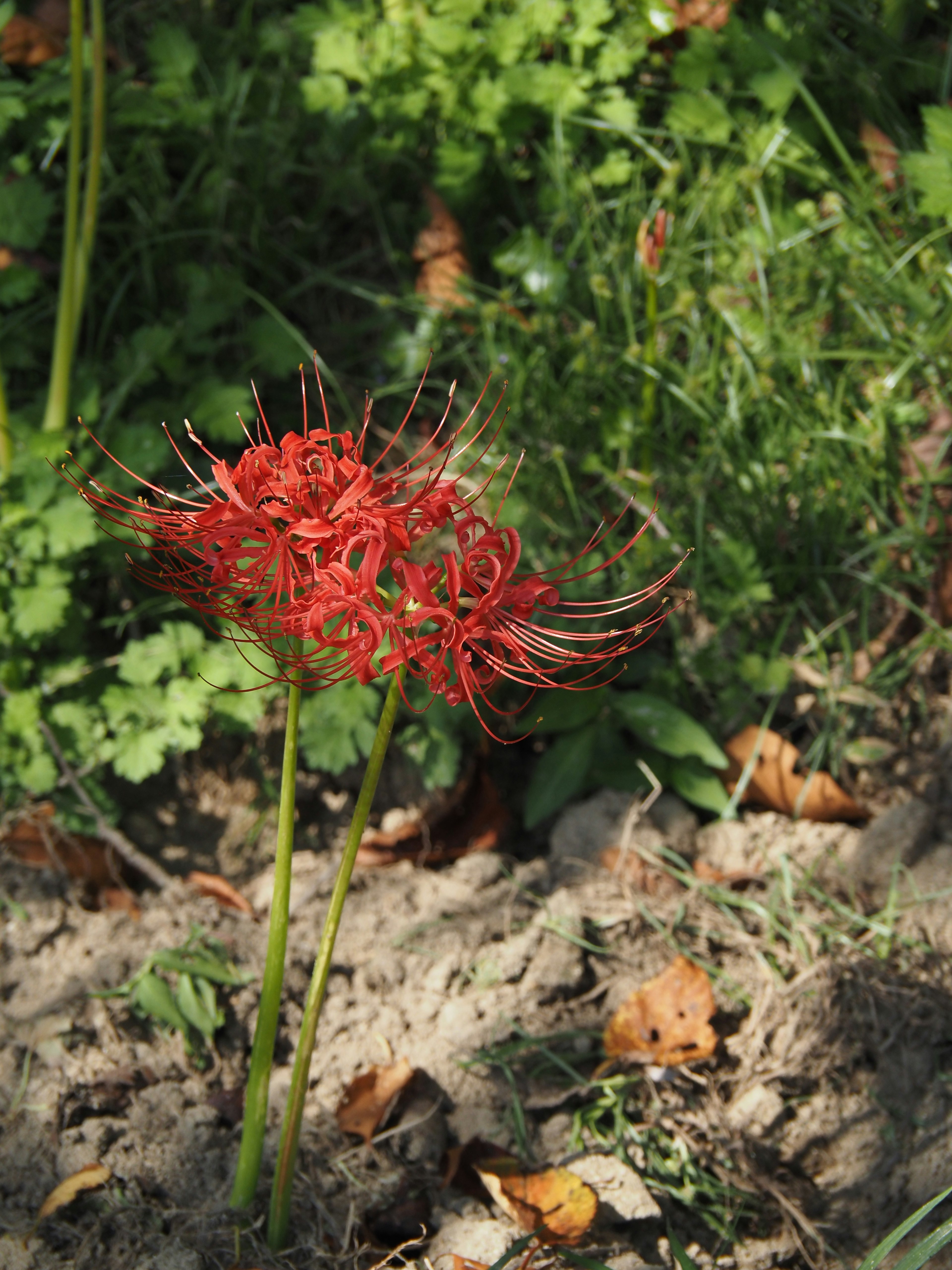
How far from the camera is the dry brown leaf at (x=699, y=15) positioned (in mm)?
2951

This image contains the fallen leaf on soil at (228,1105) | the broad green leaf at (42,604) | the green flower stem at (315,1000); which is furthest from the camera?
the broad green leaf at (42,604)

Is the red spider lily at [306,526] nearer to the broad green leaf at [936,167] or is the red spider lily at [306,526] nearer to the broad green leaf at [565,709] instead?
the broad green leaf at [565,709]

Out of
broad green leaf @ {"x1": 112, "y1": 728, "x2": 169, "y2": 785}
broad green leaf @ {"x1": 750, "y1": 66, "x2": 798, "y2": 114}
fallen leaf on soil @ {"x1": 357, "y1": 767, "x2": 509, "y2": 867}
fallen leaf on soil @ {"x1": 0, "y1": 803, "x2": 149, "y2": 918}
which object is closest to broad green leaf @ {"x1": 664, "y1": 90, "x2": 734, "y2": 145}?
broad green leaf @ {"x1": 750, "y1": 66, "x2": 798, "y2": 114}

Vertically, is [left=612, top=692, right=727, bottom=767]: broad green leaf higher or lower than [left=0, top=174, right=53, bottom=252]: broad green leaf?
lower

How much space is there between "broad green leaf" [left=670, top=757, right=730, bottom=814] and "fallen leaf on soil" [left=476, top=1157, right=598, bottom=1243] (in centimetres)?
98

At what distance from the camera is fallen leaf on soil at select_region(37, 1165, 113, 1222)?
1.65 meters

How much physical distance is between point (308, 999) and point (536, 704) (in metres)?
1.23

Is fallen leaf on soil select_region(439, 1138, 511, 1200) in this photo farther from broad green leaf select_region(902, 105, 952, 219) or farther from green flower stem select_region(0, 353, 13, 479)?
broad green leaf select_region(902, 105, 952, 219)

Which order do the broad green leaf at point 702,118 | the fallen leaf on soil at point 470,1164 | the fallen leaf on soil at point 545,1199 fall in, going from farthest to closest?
the broad green leaf at point 702,118
the fallen leaf on soil at point 470,1164
the fallen leaf on soil at point 545,1199

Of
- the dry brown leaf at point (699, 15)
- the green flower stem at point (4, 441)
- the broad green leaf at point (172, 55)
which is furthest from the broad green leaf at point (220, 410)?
the dry brown leaf at point (699, 15)

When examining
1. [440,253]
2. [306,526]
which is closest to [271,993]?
[306,526]

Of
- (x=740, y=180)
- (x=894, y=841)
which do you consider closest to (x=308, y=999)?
(x=894, y=841)

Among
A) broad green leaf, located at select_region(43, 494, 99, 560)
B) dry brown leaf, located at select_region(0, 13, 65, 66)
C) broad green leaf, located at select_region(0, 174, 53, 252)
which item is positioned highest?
dry brown leaf, located at select_region(0, 13, 65, 66)

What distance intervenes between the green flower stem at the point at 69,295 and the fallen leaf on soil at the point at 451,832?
1.28 m
